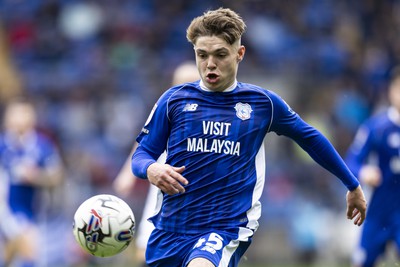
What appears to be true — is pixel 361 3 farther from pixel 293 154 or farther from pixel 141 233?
pixel 141 233

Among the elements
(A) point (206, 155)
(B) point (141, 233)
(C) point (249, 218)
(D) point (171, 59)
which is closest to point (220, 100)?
(A) point (206, 155)

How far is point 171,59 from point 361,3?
443 centimetres

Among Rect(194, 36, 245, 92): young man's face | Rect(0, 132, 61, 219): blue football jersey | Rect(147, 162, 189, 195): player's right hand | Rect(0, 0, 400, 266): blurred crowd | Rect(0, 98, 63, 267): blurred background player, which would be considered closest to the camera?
Rect(147, 162, 189, 195): player's right hand

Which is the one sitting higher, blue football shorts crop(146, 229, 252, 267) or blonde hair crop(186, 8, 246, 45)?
blonde hair crop(186, 8, 246, 45)

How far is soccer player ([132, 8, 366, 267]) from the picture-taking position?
217 inches

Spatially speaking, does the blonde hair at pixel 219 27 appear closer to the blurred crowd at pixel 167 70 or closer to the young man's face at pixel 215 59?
the young man's face at pixel 215 59

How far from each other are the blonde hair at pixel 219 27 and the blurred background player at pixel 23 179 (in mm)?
6635

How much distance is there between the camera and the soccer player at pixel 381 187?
29.1ft

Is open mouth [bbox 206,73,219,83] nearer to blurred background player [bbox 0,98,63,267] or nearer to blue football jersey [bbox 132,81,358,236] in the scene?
blue football jersey [bbox 132,81,358,236]

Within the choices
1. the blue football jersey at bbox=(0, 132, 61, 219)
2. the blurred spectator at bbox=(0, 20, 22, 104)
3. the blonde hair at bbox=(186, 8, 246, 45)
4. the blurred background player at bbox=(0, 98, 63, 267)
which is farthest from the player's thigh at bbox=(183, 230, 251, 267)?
the blurred spectator at bbox=(0, 20, 22, 104)

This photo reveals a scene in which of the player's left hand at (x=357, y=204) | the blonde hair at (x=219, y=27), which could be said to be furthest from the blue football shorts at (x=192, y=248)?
the blonde hair at (x=219, y=27)

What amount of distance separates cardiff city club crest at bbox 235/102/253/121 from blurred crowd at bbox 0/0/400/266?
9157mm

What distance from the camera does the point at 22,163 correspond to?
1204 cm

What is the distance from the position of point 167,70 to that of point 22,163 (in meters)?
5.64
